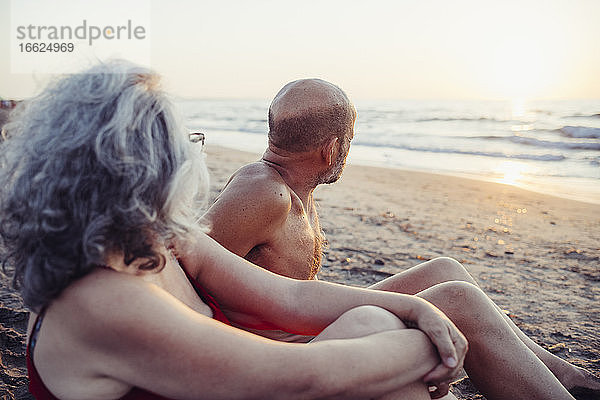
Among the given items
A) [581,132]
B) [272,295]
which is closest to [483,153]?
[581,132]

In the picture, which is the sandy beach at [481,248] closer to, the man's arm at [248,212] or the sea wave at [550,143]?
the man's arm at [248,212]

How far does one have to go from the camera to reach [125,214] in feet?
4.02

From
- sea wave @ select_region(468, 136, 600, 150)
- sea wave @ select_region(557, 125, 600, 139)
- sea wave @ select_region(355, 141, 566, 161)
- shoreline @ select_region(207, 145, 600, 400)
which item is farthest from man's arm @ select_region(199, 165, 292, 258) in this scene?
sea wave @ select_region(557, 125, 600, 139)

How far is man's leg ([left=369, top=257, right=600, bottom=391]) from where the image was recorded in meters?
2.31

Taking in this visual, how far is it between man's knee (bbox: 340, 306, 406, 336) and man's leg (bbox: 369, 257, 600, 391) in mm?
749

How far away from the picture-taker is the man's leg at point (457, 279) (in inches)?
90.9

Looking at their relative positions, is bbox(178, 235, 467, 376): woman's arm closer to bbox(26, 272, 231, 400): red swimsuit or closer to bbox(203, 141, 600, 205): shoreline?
bbox(26, 272, 231, 400): red swimsuit

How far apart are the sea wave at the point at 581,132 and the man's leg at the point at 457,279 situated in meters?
15.2

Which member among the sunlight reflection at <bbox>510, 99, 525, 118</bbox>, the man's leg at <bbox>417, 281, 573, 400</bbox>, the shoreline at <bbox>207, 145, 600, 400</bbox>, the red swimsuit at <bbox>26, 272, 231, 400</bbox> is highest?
the red swimsuit at <bbox>26, 272, 231, 400</bbox>

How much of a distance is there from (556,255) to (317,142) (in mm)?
3149

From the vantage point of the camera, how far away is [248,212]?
2361 mm

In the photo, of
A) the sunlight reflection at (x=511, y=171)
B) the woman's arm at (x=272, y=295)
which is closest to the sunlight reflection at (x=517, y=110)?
the sunlight reflection at (x=511, y=171)

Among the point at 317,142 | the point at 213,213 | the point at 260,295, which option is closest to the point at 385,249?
the point at 317,142

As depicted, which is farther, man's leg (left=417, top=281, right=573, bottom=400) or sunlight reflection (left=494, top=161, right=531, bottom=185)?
sunlight reflection (left=494, top=161, right=531, bottom=185)
